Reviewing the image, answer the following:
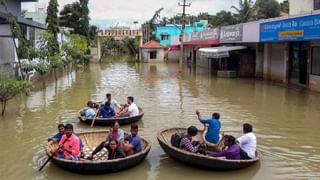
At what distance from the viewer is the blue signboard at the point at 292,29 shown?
822 inches

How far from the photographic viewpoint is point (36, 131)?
1327 centimetres

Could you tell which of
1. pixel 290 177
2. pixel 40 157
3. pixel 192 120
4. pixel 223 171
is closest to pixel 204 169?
pixel 223 171

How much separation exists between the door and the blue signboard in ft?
4.78

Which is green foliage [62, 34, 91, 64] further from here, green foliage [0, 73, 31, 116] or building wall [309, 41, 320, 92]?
green foliage [0, 73, 31, 116]

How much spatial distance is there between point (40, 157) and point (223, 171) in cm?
426

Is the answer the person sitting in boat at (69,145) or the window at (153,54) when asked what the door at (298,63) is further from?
the window at (153,54)

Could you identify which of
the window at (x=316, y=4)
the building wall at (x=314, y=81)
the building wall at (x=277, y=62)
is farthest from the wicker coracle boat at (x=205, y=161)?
the window at (x=316, y=4)

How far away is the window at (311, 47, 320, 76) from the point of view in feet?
74.2

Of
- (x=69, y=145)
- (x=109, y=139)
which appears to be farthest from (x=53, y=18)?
(x=69, y=145)

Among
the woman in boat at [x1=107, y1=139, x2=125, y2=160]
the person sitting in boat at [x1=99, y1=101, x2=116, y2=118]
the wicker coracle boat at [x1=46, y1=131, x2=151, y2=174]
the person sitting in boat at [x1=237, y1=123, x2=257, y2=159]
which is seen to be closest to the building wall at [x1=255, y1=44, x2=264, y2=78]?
the person sitting in boat at [x1=99, y1=101, x2=116, y2=118]

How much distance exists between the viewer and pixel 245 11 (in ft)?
194

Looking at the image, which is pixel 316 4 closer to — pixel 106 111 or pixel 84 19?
pixel 106 111

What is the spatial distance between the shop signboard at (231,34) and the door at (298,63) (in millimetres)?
5763

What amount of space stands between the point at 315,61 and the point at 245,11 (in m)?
37.3
